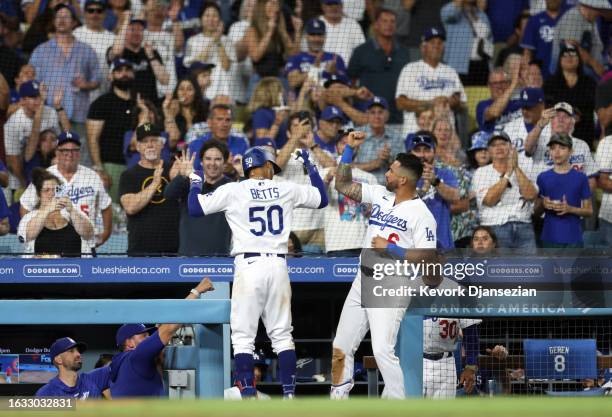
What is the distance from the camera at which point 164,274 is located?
10.2m

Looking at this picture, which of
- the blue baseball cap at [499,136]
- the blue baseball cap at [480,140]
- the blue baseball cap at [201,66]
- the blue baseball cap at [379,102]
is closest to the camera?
the blue baseball cap at [499,136]

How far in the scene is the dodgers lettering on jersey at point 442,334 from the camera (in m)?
8.59

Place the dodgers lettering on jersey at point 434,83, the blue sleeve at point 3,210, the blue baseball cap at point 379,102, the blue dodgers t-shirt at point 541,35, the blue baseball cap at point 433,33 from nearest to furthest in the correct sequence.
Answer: the blue sleeve at point 3,210 → the blue baseball cap at point 379,102 → the dodgers lettering on jersey at point 434,83 → the blue baseball cap at point 433,33 → the blue dodgers t-shirt at point 541,35

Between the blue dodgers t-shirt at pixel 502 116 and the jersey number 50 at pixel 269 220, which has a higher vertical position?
the blue dodgers t-shirt at pixel 502 116

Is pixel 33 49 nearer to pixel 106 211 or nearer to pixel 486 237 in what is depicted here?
pixel 106 211

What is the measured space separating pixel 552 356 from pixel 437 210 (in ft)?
7.77

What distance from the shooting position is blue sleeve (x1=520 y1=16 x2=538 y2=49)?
498 inches

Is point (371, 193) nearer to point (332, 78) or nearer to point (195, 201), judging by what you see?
point (195, 201)

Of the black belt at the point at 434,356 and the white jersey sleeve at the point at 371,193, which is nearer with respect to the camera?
the white jersey sleeve at the point at 371,193

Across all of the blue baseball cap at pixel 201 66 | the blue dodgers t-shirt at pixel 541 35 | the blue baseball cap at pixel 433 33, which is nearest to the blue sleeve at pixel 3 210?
the blue baseball cap at pixel 201 66

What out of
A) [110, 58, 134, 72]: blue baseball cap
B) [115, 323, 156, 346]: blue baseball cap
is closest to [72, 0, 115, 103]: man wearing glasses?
[110, 58, 134, 72]: blue baseball cap

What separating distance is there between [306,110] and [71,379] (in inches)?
184

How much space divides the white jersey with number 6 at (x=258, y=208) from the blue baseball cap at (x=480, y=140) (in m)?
3.85
